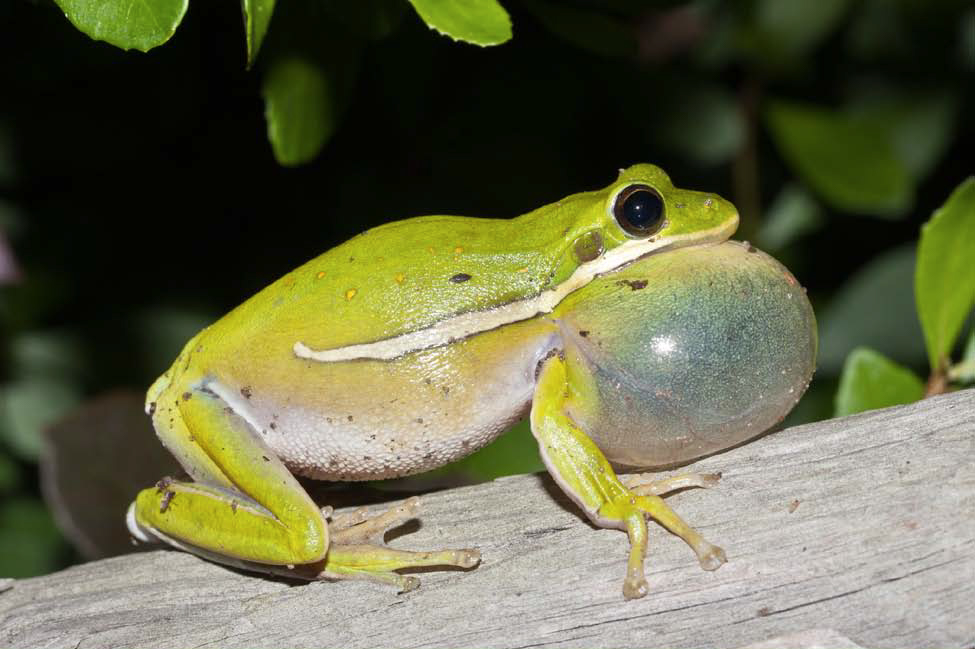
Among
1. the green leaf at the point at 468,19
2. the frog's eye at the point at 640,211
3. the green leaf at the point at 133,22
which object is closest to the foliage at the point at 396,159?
the frog's eye at the point at 640,211

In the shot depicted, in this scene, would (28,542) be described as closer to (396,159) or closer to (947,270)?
(396,159)

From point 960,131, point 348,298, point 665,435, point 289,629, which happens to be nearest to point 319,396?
point 348,298

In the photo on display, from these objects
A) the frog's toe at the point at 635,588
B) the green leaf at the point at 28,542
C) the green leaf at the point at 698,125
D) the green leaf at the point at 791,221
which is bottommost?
the green leaf at the point at 28,542

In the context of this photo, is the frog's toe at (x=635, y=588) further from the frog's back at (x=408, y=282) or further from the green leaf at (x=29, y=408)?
the green leaf at (x=29, y=408)

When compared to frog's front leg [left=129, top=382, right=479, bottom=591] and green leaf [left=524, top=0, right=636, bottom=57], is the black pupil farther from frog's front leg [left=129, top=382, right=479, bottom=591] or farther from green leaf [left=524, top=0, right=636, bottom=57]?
frog's front leg [left=129, top=382, right=479, bottom=591]

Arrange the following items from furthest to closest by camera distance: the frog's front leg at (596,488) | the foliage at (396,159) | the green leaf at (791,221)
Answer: the green leaf at (791,221)
the foliage at (396,159)
the frog's front leg at (596,488)

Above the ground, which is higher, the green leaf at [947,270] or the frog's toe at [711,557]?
the green leaf at [947,270]

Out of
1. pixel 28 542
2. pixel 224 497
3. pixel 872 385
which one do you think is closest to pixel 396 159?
pixel 224 497

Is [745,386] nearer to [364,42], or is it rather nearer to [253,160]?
[364,42]
